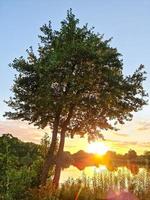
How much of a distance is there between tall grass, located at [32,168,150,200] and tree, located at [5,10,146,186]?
383 cm

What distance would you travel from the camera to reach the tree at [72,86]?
1141 inches

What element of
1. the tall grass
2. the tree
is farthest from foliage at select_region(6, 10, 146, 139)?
the tall grass

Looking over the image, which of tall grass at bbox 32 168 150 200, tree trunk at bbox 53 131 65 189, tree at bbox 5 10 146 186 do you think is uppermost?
tree at bbox 5 10 146 186

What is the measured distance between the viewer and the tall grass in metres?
22.7

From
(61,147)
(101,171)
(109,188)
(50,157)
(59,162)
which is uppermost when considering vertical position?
(61,147)

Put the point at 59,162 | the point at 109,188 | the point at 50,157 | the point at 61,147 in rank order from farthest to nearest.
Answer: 1. the point at 61,147
2. the point at 59,162
3. the point at 50,157
4. the point at 109,188

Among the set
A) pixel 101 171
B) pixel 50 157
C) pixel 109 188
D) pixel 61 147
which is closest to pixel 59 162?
pixel 50 157

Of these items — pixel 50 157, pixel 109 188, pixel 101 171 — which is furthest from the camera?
pixel 50 157

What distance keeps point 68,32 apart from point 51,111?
5976 mm

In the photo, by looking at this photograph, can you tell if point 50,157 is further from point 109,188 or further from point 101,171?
point 109,188

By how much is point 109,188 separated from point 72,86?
8043 millimetres

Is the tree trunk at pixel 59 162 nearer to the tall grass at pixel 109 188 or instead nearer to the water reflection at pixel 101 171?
the water reflection at pixel 101 171

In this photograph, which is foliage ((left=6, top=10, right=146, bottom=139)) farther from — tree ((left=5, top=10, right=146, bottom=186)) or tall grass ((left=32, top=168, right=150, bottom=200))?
tall grass ((left=32, top=168, right=150, bottom=200))

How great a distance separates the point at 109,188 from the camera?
23922mm
